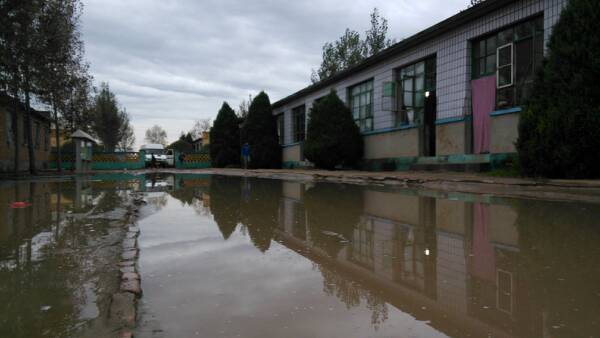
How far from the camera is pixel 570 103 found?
28.7ft

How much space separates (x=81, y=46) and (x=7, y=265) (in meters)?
25.1

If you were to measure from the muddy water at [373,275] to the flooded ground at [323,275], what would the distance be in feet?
0.04

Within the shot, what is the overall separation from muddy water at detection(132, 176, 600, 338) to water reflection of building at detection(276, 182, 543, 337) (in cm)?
1

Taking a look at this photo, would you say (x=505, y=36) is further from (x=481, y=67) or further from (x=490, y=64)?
(x=481, y=67)

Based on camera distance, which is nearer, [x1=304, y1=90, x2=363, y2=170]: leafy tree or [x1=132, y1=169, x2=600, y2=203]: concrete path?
[x1=132, y1=169, x2=600, y2=203]: concrete path

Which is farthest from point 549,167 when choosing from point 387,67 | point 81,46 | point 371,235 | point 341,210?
point 81,46

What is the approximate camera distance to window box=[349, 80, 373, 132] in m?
20.7

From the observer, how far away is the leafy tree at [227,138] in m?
35.6

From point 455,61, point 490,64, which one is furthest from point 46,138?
point 490,64

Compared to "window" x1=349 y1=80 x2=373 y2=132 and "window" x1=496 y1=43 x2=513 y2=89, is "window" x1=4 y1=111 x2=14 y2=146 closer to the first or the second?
"window" x1=349 y1=80 x2=373 y2=132

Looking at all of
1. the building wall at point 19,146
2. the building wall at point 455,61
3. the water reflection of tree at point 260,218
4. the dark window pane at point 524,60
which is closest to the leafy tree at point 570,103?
the building wall at point 455,61

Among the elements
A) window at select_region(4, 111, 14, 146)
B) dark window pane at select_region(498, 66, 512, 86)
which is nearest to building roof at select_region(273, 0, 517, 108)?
dark window pane at select_region(498, 66, 512, 86)

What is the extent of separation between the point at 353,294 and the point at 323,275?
1.47 feet

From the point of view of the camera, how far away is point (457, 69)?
48.8 ft
